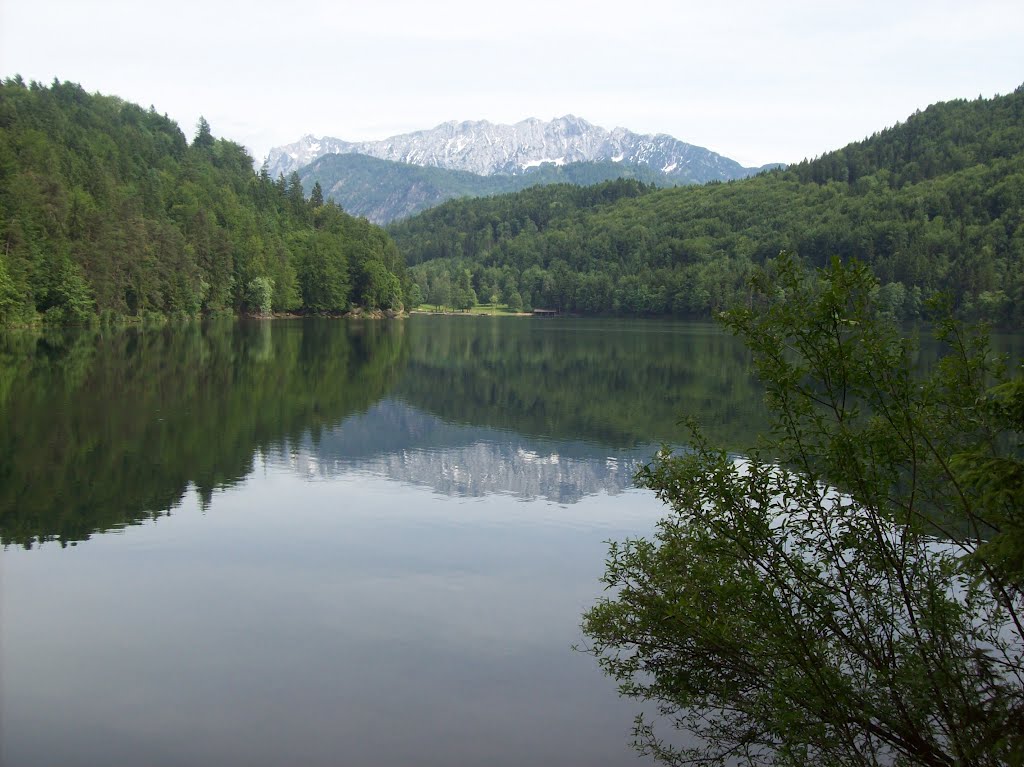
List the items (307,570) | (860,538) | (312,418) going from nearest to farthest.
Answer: (860,538) → (307,570) → (312,418)

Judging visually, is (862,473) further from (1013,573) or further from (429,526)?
(429,526)

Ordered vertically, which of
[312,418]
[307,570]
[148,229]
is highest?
[148,229]

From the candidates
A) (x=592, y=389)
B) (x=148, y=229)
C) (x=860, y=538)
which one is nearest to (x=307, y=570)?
(x=860, y=538)

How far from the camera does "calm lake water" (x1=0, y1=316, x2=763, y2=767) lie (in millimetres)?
12180

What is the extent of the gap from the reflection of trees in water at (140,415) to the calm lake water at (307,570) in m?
0.17

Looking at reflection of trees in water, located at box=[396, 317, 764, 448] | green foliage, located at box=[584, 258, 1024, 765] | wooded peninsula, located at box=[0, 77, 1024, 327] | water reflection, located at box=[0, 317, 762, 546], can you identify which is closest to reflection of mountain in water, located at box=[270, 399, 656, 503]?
water reflection, located at box=[0, 317, 762, 546]

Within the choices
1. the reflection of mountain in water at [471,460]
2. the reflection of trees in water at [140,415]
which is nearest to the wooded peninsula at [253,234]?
the reflection of trees in water at [140,415]

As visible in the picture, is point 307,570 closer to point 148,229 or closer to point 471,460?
point 471,460

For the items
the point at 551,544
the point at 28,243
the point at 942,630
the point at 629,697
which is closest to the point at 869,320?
the point at 942,630

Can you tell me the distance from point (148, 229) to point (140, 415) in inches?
3172

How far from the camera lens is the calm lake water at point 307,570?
12180 millimetres

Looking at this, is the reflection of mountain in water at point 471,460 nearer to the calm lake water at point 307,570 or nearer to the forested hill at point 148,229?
the calm lake water at point 307,570

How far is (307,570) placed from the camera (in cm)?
1903

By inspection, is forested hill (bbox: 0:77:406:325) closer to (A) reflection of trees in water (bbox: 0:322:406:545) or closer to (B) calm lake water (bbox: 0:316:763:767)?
(A) reflection of trees in water (bbox: 0:322:406:545)
